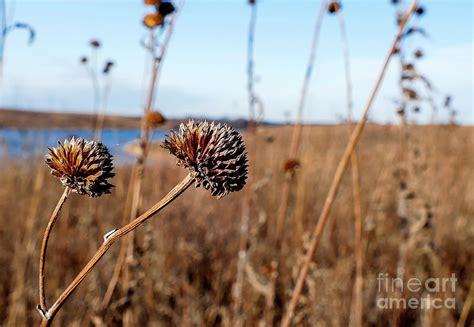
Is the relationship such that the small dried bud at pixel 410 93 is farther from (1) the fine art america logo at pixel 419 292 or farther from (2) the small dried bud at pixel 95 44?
(2) the small dried bud at pixel 95 44

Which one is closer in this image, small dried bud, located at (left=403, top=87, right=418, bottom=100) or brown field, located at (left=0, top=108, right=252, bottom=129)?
brown field, located at (left=0, top=108, right=252, bottom=129)

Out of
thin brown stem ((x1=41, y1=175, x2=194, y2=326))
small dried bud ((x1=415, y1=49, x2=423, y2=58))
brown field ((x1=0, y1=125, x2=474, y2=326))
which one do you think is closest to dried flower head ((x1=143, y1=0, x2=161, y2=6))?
brown field ((x1=0, y1=125, x2=474, y2=326))

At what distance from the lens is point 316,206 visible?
4.07 m

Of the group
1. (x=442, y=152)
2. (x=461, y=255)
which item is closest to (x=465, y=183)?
(x=442, y=152)

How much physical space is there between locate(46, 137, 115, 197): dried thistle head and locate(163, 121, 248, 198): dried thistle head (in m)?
0.09

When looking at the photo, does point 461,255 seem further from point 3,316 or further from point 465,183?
point 3,316

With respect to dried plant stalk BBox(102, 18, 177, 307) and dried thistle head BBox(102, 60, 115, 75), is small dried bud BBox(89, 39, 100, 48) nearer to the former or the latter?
dried thistle head BBox(102, 60, 115, 75)

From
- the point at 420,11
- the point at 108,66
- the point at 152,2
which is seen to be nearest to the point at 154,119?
the point at 152,2

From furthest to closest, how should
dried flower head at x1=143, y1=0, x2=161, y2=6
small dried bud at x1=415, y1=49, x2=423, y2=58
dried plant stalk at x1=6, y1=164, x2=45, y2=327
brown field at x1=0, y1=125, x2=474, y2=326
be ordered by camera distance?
small dried bud at x1=415, y1=49, x2=423, y2=58, brown field at x1=0, y1=125, x2=474, y2=326, dried plant stalk at x1=6, y1=164, x2=45, y2=327, dried flower head at x1=143, y1=0, x2=161, y2=6

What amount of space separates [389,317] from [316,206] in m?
1.79

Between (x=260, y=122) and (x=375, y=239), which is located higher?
(x=260, y=122)

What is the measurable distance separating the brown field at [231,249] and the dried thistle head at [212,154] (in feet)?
2.98

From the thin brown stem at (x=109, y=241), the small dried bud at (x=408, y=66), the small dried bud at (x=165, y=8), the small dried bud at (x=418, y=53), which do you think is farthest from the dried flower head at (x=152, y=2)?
the small dried bud at (x=418, y=53)

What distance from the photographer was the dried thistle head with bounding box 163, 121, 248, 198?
55cm
